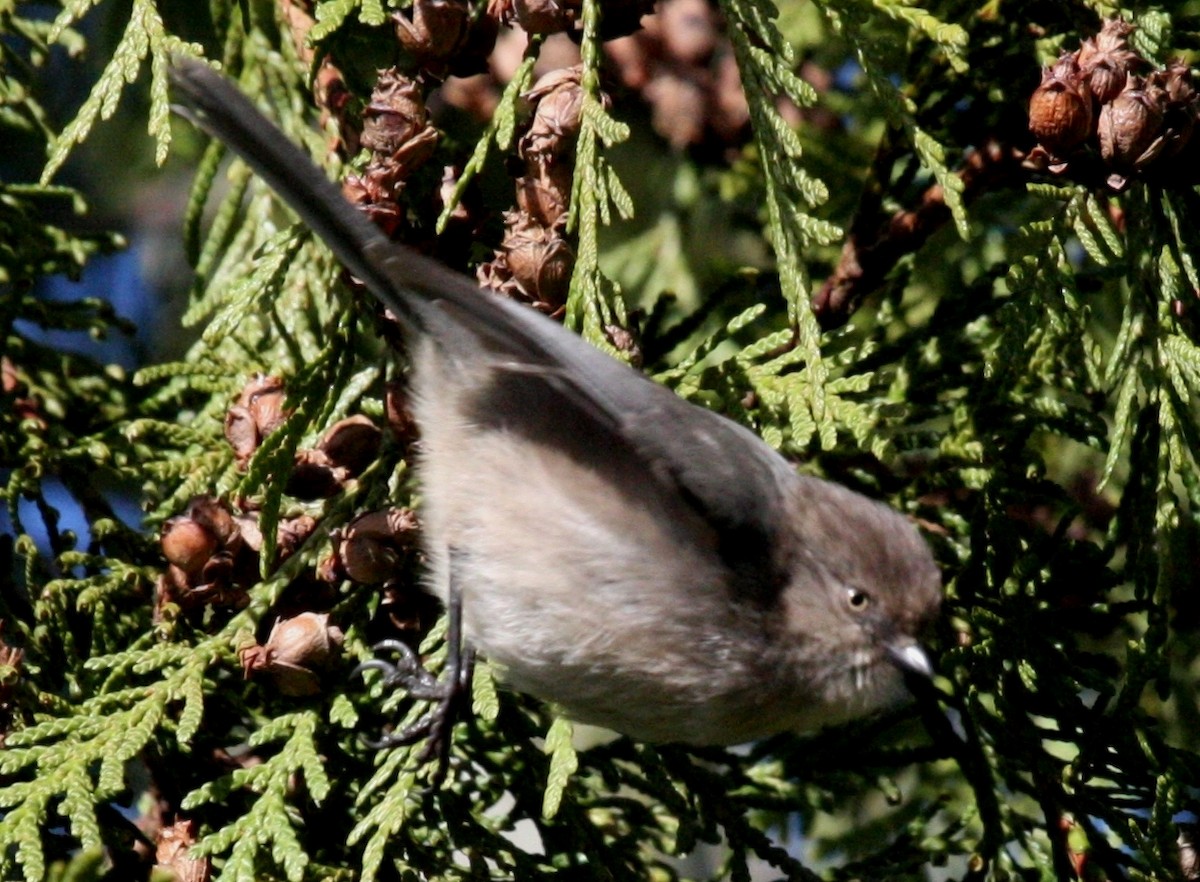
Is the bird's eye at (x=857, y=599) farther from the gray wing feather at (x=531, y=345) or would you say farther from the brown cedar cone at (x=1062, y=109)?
the brown cedar cone at (x=1062, y=109)

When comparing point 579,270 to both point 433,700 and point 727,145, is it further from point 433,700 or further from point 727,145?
point 727,145

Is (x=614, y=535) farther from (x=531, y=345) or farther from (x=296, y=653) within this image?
(x=296, y=653)

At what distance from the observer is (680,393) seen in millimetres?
2834

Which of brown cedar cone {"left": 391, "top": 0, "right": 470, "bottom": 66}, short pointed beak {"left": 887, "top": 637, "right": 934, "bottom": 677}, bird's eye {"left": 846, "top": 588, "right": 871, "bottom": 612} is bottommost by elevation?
short pointed beak {"left": 887, "top": 637, "right": 934, "bottom": 677}

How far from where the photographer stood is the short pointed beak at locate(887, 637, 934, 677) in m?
2.84

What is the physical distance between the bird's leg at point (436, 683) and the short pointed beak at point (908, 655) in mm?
Result: 805

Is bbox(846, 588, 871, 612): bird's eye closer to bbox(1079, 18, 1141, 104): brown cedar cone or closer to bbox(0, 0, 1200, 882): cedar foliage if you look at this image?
bbox(0, 0, 1200, 882): cedar foliage

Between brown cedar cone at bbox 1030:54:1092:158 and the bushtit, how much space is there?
76 cm

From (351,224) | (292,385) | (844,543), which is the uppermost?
(351,224)

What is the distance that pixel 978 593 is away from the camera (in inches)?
118

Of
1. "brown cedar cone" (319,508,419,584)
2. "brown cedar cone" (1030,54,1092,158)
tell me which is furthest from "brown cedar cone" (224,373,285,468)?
"brown cedar cone" (1030,54,1092,158)

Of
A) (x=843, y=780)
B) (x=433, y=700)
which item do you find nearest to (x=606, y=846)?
(x=433, y=700)

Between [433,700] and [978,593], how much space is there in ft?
3.63

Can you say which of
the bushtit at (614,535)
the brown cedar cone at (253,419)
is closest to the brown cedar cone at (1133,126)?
the bushtit at (614,535)
